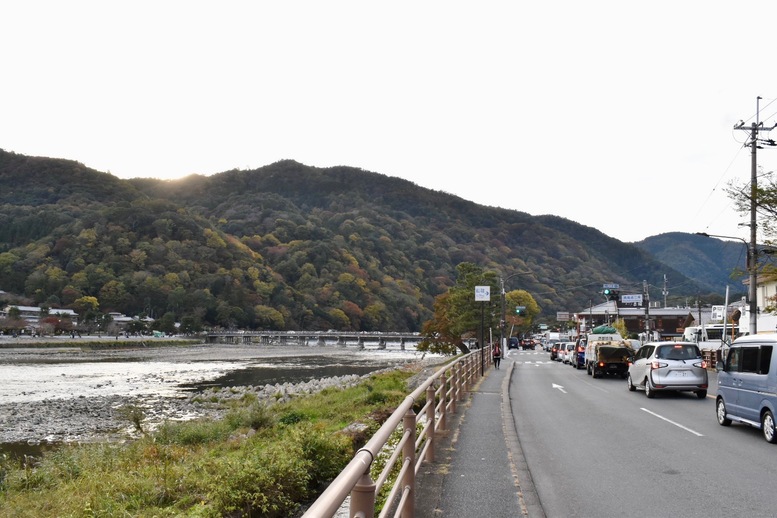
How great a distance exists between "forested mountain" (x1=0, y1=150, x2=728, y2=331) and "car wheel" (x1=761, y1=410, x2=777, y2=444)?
127517mm

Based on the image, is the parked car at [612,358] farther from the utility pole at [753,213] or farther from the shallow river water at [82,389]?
the shallow river water at [82,389]

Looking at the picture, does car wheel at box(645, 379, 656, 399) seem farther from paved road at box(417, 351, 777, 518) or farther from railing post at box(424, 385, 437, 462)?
railing post at box(424, 385, 437, 462)

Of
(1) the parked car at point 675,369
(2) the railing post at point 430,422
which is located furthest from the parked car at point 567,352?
(2) the railing post at point 430,422

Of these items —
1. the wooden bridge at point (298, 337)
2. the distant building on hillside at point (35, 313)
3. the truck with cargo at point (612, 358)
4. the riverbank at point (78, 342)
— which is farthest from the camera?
the wooden bridge at point (298, 337)

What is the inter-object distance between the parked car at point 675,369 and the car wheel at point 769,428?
7695mm

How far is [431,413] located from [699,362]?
13.7 meters

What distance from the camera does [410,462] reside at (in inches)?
215

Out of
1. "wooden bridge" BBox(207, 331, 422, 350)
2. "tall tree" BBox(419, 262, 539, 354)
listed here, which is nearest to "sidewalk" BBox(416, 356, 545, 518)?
"tall tree" BBox(419, 262, 539, 354)

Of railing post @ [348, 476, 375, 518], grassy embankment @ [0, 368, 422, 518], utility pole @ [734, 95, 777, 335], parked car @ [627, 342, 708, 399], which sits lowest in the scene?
grassy embankment @ [0, 368, 422, 518]

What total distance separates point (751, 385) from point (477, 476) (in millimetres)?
6682

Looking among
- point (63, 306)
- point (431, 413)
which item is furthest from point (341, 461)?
point (63, 306)

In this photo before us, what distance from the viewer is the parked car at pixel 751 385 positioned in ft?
36.3

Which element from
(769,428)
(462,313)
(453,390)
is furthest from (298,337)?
(769,428)

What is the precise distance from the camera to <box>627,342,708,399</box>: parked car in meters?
18.8
